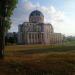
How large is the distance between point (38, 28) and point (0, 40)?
97.5 metres

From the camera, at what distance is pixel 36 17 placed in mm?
118125

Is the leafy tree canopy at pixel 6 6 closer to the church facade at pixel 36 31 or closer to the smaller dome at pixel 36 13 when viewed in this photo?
the church facade at pixel 36 31

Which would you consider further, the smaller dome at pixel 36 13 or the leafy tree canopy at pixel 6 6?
the smaller dome at pixel 36 13

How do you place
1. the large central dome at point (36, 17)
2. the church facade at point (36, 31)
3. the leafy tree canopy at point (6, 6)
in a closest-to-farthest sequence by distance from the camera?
the leafy tree canopy at point (6, 6) < the church facade at point (36, 31) < the large central dome at point (36, 17)

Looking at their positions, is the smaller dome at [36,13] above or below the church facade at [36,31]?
above

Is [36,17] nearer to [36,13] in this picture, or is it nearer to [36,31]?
[36,13]

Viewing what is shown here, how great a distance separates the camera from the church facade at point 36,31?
370 ft

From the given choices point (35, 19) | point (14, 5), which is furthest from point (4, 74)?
point (35, 19)

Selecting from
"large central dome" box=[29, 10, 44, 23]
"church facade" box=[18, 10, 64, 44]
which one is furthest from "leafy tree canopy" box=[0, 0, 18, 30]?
"large central dome" box=[29, 10, 44, 23]

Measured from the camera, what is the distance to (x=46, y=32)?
121 m

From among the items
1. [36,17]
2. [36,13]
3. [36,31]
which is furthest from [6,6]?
[36,17]

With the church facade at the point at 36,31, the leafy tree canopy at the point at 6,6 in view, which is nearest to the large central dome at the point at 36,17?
the church facade at the point at 36,31

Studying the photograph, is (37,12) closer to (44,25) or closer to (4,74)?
(44,25)

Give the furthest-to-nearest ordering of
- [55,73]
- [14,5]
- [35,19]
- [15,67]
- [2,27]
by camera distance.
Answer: [35,19]
[14,5]
[2,27]
[15,67]
[55,73]
